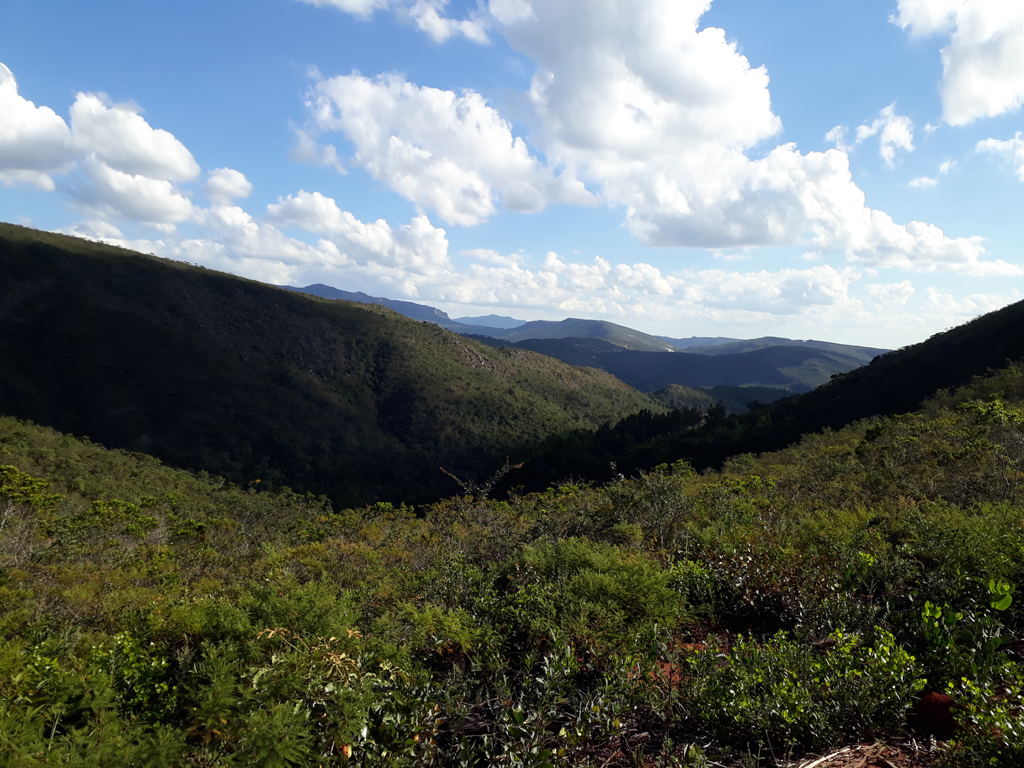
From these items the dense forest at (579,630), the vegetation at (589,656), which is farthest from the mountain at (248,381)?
the vegetation at (589,656)

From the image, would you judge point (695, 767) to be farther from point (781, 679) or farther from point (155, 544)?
point (155, 544)

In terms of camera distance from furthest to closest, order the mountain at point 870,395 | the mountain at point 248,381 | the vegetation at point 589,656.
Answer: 1. the mountain at point 248,381
2. the mountain at point 870,395
3. the vegetation at point 589,656

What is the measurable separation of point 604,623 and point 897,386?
1649 inches

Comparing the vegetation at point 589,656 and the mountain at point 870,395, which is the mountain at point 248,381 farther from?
the vegetation at point 589,656

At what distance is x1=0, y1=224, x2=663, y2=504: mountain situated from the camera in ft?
198

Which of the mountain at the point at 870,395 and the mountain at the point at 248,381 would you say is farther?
the mountain at the point at 248,381

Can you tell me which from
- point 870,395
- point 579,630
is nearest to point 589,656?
point 579,630

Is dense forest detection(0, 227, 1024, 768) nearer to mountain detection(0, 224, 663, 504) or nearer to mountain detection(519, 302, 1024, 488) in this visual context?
mountain detection(519, 302, 1024, 488)

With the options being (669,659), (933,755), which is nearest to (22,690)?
(669,659)

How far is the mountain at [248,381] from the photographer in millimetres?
60281

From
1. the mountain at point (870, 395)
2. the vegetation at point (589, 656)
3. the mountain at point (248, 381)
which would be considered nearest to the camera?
the vegetation at point (589, 656)

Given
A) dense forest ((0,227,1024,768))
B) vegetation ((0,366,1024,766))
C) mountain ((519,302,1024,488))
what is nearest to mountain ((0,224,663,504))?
mountain ((519,302,1024,488))

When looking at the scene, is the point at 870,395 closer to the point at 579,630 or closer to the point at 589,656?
the point at 589,656

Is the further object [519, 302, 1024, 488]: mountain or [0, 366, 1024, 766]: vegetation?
[519, 302, 1024, 488]: mountain
